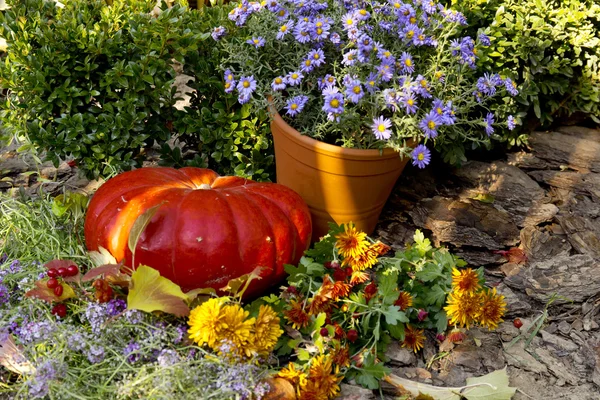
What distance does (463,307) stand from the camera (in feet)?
6.75

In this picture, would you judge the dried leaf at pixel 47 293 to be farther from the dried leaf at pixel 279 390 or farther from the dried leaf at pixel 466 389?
the dried leaf at pixel 466 389

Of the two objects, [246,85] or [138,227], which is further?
[246,85]

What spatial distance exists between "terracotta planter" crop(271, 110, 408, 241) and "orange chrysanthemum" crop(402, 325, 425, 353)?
24.9 inches

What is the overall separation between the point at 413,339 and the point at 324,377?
0.45m

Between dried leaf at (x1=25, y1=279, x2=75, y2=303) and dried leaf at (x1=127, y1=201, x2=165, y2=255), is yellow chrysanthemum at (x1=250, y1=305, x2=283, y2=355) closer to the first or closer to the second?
dried leaf at (x1=127, y1=201, x2=165, y2=255)

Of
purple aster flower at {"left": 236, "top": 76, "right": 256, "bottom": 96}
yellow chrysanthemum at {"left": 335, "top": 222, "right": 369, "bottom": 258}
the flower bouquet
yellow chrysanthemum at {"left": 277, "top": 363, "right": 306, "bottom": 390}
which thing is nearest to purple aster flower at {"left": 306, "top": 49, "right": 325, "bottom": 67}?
the flower bouquet

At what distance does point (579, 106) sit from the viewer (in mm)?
3484

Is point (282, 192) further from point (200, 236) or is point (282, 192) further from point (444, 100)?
point (444, 100)

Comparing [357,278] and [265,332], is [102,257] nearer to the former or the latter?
[265,332]

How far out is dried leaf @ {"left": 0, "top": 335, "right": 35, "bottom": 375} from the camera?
70.3 inches

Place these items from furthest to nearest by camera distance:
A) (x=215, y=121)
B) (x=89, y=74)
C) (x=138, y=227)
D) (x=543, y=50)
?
(x=543, y=50) → (x=215, y=121) → (x=89, y=74) → (x=138, y=227)

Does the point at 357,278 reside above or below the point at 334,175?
below

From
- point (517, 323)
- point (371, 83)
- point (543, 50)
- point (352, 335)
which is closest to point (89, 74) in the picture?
point (371, 83)

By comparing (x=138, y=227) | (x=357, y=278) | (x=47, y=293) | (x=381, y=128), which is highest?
(x=381, y=128)
